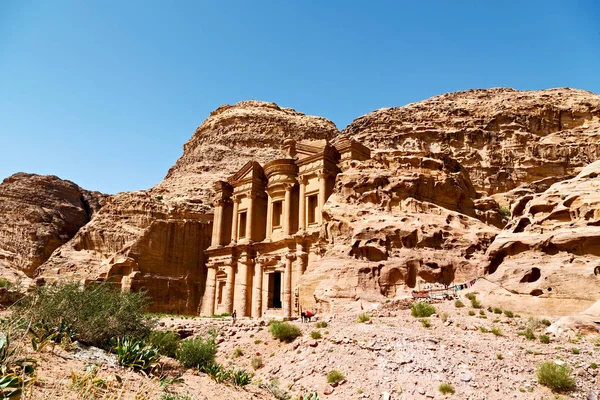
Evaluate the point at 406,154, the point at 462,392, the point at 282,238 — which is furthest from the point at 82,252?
the point at 462,392

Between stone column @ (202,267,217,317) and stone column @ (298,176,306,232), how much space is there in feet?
31.1

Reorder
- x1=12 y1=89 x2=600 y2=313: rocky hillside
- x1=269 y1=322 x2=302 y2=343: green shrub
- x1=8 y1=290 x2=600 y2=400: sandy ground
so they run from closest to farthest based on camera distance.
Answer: x1=8 y1=290 x2=600 y2=400: sandy ground, x1=269 y1=322 x2=302 y2=343: green shrub, x1=12 y1=89 x2=600 y2=313: rocky hillside

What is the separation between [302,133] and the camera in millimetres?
66688

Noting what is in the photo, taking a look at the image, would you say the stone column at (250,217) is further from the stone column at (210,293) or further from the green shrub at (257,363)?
the green shrub at (257,363)

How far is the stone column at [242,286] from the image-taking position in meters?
37.6

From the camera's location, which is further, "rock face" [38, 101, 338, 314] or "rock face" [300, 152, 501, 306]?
"rock face" [38, 101, 338, 314]

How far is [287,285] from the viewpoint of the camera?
34.8 m

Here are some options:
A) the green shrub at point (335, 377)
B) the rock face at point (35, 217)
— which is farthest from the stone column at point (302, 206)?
the rock face at point (35, 217)

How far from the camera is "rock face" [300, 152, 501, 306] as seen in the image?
823 inches

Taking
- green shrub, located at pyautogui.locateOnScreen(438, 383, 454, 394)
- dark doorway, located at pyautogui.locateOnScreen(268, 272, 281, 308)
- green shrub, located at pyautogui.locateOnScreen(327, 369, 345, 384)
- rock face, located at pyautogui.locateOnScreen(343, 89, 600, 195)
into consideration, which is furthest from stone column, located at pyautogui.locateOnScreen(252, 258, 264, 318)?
green shrub, located at pyautogui.locateOnScreen(438, 383, 454, 394)

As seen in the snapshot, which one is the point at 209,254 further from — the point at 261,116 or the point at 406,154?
the point at 261,116

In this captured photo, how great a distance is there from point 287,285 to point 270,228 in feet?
20.8

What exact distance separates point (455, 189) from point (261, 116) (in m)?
44.3

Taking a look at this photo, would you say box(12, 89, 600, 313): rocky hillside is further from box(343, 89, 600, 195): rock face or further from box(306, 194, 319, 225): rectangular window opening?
box(306, 194, 319, 225): rectangular window opening
